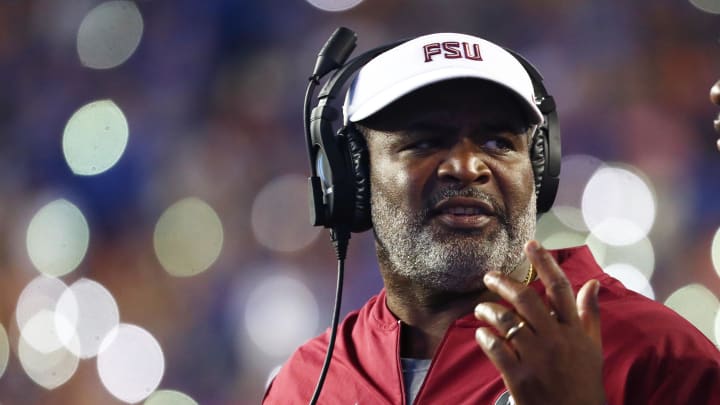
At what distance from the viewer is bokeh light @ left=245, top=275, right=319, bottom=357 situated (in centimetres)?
353

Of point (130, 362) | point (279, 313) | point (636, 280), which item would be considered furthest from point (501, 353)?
point (636, 280)

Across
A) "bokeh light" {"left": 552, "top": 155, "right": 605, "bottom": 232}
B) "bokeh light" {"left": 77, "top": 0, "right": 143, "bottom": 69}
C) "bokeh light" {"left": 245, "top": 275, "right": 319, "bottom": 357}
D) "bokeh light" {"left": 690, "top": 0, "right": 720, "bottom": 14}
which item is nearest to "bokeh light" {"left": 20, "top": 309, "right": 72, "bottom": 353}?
"bokeh light" {"left": 245, "top": 275, "right": 319, "bottom": 357}

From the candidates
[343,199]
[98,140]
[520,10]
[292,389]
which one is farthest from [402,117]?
[520,10]

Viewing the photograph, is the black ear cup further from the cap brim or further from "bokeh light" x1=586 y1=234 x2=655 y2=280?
"bokeh light" x1=586 y1=234 x2=655 y2=280

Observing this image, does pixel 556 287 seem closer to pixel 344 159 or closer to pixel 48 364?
pixel 344 159

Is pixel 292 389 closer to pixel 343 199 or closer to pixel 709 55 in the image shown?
pixel 343 199

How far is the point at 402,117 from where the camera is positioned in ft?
4.37

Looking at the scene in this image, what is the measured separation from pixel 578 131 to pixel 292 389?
2.57 m

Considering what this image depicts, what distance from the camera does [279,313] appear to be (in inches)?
142

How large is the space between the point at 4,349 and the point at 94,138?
901 mm

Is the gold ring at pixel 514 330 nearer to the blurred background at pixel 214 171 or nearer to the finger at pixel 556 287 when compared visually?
the finger at pixel 556 287

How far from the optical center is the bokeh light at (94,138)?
3.64 m

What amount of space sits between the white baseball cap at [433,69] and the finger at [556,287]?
1.40 feet

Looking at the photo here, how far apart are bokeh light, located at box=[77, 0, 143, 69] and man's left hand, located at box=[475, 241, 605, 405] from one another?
320cm
